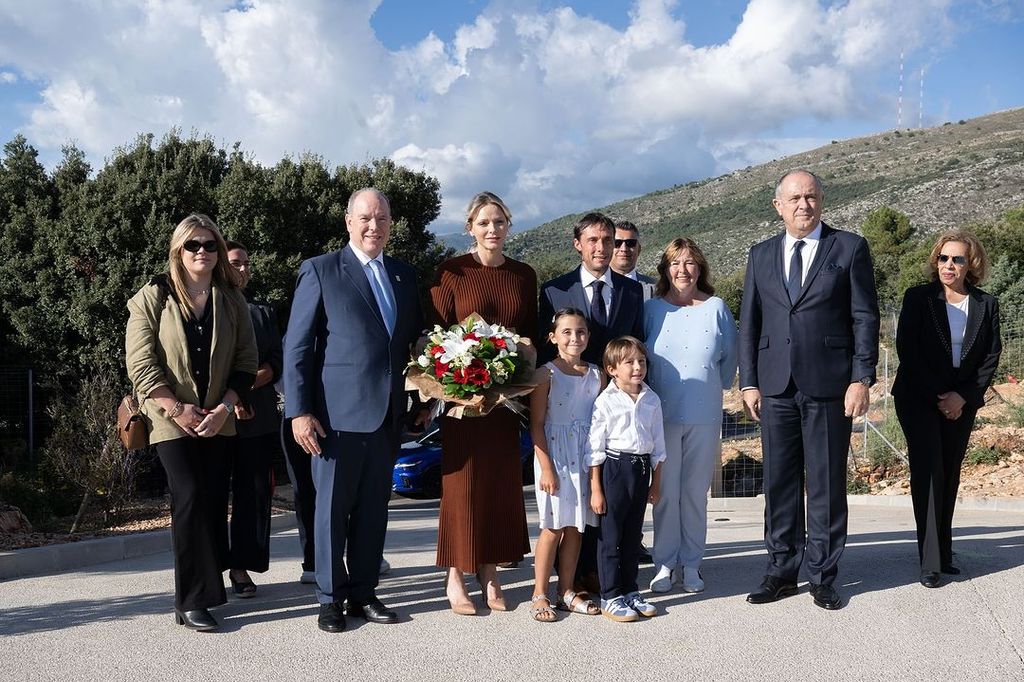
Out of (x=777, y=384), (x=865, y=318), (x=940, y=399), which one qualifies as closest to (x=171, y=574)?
(x=777, y=384)

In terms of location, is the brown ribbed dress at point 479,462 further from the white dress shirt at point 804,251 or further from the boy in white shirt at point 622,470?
the white dress shirt at point 804,251

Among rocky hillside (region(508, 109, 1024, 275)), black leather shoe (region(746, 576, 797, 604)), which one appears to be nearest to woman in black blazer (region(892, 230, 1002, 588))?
black leather shoe (region(746, 576, 797, 604))

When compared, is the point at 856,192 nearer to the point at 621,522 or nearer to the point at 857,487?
the point at 857,487

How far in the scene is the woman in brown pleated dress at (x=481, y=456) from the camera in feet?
17.1

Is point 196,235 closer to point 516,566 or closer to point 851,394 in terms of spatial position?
point 516,566

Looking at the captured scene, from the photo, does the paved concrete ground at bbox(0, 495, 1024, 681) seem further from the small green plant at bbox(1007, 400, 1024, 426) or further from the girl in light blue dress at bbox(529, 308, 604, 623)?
the small green plant at bbox(1007, 400, 1024, 426)

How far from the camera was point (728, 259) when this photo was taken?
187ft

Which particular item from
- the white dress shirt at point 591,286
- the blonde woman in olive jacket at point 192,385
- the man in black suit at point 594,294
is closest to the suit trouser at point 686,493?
the man in black suit at point 594,294

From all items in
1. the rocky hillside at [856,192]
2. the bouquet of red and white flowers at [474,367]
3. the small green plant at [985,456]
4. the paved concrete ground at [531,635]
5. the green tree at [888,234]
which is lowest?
the paved concrete ground at [531,635]

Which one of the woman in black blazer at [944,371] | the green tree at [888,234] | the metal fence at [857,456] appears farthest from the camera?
the green tree at [888,234]

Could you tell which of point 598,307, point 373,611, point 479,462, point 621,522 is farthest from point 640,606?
point 598,307

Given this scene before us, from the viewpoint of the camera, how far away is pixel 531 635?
4777mm

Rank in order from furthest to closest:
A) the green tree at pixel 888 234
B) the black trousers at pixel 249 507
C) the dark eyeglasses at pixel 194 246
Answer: the green tree at pixel 888 234 → the black trousers at pixel 249 507 → the dark eyeglasses at pixel 194 246

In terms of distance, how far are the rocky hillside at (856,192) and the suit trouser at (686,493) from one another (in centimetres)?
3815
